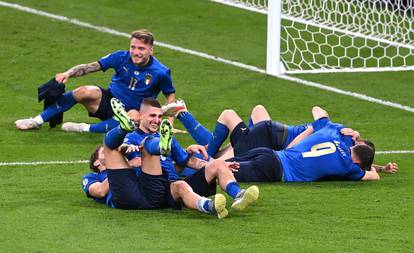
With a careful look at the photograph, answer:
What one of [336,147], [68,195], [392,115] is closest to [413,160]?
[336,147]

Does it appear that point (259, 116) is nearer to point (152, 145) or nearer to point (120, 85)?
point (120, 85)

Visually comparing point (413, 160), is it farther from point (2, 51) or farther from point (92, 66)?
point (2, 51)

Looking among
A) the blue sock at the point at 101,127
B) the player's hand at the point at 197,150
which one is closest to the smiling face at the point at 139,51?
the blue sock at the point at 101,127

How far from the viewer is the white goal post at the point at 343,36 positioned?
18828 millimetres

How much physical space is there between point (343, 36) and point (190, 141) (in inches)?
214

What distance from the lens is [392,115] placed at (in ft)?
55.0

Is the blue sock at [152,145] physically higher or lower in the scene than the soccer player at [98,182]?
higher

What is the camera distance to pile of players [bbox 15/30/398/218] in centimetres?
1102

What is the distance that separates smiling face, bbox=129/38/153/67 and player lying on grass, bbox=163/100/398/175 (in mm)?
1182

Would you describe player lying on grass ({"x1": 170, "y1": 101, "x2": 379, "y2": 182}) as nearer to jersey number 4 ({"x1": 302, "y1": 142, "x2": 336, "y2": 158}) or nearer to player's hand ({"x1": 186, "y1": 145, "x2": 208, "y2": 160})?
jersey number 4 ({"x1": 302, "y1": 142, "x2": 336, "y2": 158})

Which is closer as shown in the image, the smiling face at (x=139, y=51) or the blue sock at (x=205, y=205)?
the blue sock at (x=205, y=205)

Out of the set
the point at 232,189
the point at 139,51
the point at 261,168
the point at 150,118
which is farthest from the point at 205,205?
the point at 139,51

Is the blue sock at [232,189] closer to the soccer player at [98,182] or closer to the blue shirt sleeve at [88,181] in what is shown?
the soccer player at [98,182]

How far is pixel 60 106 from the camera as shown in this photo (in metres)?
15.3
